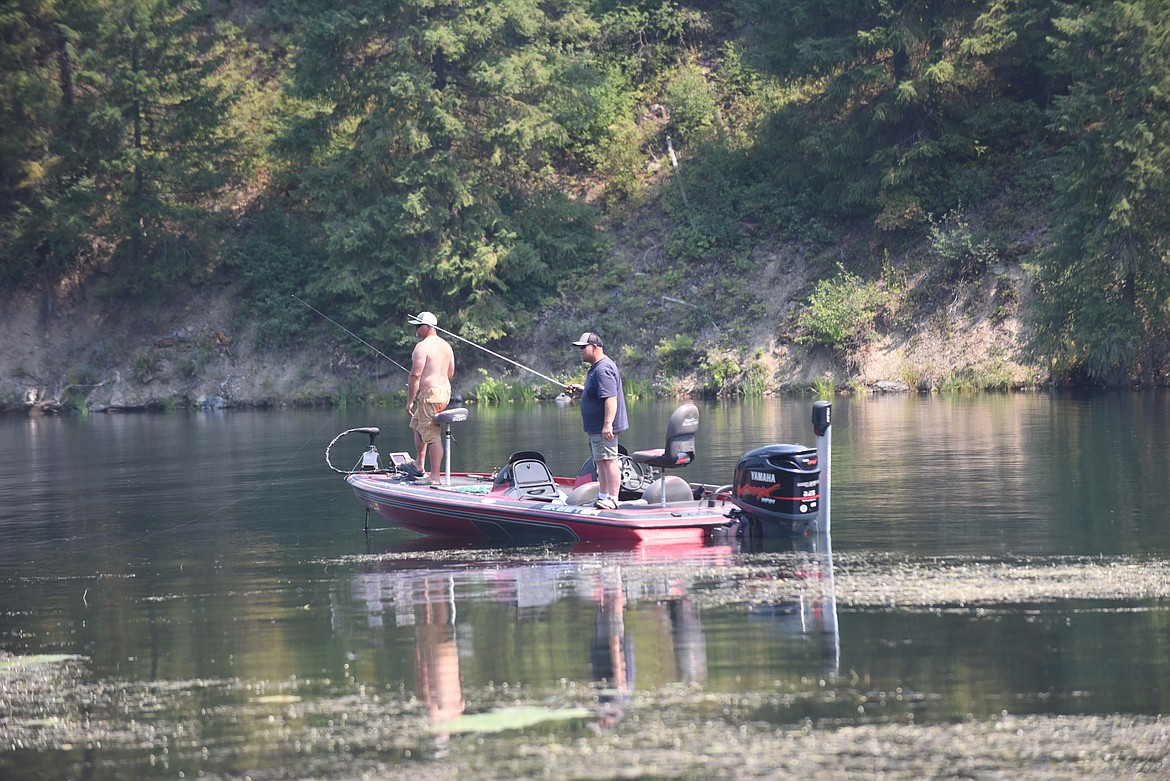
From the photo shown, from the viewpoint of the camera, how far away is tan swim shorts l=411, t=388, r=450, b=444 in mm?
14734

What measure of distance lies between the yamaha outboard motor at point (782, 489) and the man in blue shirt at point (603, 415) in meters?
1.28

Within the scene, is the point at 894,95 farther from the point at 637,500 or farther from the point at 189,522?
the point at 189,522

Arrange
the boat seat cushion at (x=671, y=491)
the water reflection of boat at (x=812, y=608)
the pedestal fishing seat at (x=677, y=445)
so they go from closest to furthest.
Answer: the water reflection of boat at (x=812, y=608) → the pedestal fishing seat at (x=677, y=445) → the boat seat cushion at (x=671, y=491)

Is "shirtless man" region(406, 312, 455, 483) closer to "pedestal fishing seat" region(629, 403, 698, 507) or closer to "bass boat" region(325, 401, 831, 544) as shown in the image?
"bass boat" region(325, 401, 831, 544)

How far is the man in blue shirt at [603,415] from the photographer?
13.0 m

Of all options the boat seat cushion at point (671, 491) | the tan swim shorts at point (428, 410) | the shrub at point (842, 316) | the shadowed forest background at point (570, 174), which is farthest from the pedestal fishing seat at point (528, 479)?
the shrub at point (842, 316)

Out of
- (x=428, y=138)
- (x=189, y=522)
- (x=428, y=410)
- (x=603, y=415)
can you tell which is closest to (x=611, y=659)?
(x=603, y=415)

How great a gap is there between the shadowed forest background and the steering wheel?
18383 millimetres

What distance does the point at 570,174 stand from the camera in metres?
41.5

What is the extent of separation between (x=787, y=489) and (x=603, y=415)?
1.91m

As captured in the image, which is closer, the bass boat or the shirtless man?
the bass boat

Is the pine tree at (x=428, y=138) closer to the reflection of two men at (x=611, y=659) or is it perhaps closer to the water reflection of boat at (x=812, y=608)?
the water reflection of boat at (x=812, y=608)

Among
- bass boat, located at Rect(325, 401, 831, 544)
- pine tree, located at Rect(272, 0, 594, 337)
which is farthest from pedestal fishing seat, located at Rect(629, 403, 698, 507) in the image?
pine tree, located at Rect(272, 0, 594, 337)

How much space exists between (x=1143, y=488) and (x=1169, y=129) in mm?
16266
